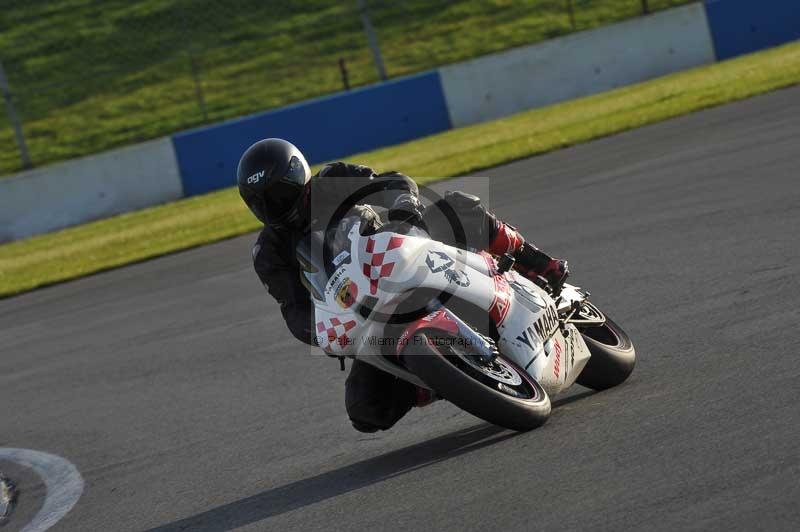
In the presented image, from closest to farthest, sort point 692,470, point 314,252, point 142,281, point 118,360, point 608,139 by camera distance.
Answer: point 692,470 < point 314,252 < point 118,360 < point 142,281 < point 608,139

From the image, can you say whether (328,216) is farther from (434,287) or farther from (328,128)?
(328,128)

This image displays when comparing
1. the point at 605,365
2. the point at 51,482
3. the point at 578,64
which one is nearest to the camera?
the point at 605,365

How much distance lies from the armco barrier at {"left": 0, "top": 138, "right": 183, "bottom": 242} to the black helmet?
51.7ft

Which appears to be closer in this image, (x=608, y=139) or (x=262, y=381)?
(x=262, y=381)

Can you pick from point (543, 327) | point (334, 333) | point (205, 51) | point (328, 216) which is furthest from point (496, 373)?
point (205, 51)

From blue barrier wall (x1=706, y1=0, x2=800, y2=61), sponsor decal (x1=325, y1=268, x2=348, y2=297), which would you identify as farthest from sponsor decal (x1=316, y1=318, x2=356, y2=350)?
blue barrier wall (x1=706, y1=0, x2=800, y2=61)

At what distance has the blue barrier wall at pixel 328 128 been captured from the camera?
834 inches

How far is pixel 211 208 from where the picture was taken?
1858 cm

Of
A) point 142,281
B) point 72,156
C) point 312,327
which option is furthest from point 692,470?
point 72,156

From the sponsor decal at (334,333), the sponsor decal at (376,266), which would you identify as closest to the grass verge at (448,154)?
the sponsor decal at (334,333)

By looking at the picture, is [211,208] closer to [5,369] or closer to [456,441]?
[5,369]

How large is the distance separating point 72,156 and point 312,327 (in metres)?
21.1

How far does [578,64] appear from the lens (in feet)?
75.5

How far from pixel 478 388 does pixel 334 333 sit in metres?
0.64
